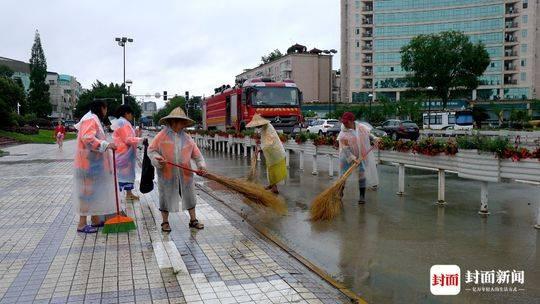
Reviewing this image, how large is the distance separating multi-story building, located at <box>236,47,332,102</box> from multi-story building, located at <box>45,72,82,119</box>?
195 ft

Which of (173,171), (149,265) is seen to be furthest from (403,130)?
(149,265)

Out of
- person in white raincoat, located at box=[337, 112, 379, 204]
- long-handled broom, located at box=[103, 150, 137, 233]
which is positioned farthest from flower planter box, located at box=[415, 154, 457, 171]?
long-handled broom, located at box=[103, 150, 137, 233]

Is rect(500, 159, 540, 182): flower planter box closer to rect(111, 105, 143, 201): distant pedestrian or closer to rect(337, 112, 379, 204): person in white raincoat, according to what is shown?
rect(337, 112, 379, 204): person in white raincoat

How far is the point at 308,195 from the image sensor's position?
32.6 feet

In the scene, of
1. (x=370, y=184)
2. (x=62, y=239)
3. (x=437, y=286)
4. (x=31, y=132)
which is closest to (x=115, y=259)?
(x=62, y=239)

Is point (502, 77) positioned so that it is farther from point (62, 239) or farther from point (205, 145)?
point (62, 239)

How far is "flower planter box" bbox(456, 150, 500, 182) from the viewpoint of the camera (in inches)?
286

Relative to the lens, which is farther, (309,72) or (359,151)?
(309,72)

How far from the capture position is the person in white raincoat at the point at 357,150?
28.2 feet

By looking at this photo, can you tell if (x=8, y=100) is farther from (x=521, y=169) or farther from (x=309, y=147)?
(x=521, y=169)

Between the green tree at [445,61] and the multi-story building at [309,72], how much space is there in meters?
22.9

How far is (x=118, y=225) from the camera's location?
261 inches

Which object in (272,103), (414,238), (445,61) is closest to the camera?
(414,238)

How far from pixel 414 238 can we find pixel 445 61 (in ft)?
167
